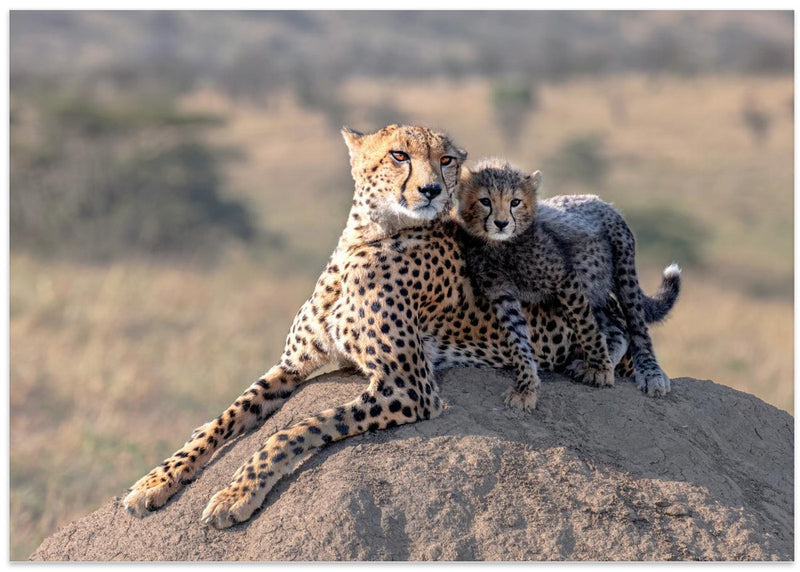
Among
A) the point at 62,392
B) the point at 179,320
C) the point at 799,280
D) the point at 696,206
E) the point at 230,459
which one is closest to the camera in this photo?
the point at 230,459

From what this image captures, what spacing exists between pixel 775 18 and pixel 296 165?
1139 inches

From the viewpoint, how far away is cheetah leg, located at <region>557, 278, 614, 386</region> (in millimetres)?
4070

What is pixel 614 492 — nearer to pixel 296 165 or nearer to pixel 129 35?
pixel 296 165

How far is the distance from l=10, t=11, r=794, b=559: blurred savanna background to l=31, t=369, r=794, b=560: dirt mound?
3.19 metres

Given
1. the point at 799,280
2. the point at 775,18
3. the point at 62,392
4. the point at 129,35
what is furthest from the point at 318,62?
the point at 799,280

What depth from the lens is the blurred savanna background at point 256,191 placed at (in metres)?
9.84

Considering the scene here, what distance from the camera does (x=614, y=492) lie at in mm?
3559

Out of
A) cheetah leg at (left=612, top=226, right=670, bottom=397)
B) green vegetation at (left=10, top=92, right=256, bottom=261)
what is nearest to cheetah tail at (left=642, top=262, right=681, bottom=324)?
cheetah leg at (left=612, top=226, right=670, bottom=397)

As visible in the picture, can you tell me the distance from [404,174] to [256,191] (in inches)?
708

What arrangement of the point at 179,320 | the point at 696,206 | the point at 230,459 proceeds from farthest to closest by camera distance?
the point at 696,206, the point at 179,320, the point at 230,459

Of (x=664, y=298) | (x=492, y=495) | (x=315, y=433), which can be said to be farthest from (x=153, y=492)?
(x=664, y=298)

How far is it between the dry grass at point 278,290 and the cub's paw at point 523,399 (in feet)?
11.8

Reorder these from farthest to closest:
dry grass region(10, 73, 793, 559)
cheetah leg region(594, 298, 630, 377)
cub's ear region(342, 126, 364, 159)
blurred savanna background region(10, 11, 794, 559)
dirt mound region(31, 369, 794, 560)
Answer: blurred savanna background region(10, 11, 794, 559), dry grass region(10, 73, 793, 559), cheetah leg region(594, 298, 630, 377), cub's ear region(342, 126, 364, 159), dirt mound region(31, 369, 794, 560)

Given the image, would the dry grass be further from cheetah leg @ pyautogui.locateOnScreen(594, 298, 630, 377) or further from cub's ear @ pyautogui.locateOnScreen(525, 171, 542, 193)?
cub's ear @ pyautogui.locateOnScreen(525, 171, 542, 193)
